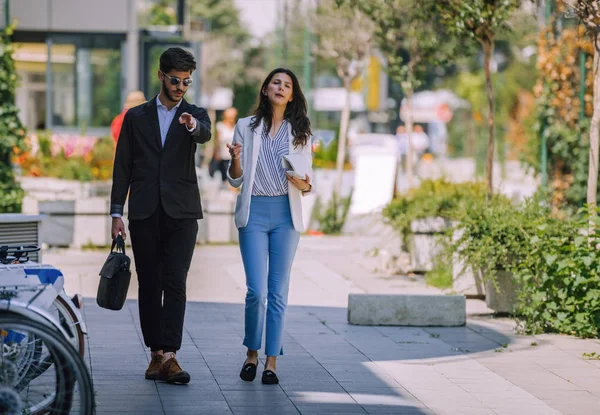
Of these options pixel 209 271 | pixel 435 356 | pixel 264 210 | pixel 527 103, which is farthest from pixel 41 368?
pixel 527 103

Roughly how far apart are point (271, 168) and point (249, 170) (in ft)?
0.43

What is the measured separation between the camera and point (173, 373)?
6.80 metres

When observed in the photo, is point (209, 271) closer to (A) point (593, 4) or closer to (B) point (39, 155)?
(A) point (593, 4)

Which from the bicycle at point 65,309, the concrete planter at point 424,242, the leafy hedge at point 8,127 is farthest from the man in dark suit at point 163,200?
the concrete planter at point 424,242

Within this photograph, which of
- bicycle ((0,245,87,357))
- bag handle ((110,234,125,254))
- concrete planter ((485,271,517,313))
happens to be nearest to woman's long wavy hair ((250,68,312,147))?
bag handle ((110,234,125,254))

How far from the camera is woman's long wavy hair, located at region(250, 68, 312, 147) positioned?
23.3ft

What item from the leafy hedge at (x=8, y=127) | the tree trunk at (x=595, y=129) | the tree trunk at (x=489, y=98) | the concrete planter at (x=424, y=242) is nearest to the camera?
the tree trunk at (x=595, y=129)

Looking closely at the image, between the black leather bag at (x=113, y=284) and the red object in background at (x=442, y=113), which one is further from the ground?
the red object in background at (x=442, y=113)

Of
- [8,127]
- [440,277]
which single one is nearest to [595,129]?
[440,277]

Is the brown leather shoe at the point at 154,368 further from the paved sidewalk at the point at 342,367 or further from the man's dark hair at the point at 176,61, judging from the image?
the man's dark hair at the point at 176,61

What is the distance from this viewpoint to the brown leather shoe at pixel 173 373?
6.80 metres

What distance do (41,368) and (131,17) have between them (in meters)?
21.7

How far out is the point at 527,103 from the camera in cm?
3203

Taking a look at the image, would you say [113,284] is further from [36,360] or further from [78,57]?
[78,57]
